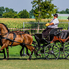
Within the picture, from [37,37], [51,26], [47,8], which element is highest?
[47,8]

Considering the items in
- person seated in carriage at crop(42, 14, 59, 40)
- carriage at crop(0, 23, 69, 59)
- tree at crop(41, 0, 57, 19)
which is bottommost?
carriage at crop(0, 23, 69, 59)

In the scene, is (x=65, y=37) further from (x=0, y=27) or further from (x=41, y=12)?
(x=41, y=12)

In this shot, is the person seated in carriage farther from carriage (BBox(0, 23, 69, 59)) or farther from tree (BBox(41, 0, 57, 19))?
tree (BBox(41, 0, 57, 19))

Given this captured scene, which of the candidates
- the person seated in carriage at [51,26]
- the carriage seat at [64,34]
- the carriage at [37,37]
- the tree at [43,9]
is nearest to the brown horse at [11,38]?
the carriage at [37,37]

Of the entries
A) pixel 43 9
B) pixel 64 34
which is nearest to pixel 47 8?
pixel 43 9

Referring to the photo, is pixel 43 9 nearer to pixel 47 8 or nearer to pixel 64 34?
pixel 47 8

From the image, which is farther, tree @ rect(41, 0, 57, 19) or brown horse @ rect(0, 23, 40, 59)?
tree @ rect(41, 0, 57, 19)

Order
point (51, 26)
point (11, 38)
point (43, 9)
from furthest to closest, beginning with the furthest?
point (43, 9) → point (51, 26) → point (11, 38)

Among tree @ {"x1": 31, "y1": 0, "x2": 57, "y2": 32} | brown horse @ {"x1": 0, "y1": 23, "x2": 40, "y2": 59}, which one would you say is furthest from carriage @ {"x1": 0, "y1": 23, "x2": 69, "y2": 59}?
tree @ {"x1": 31, "y1": 0, "x2": 57, "y2": 32}

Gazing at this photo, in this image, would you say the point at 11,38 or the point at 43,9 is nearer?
the point at 11,38

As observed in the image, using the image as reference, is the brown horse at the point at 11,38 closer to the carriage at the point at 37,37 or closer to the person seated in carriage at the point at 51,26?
the carriage at the point at 37,37

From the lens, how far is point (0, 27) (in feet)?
29.5

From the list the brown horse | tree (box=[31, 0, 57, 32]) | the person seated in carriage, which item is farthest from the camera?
tree (box=[31, 0, 57, 32])

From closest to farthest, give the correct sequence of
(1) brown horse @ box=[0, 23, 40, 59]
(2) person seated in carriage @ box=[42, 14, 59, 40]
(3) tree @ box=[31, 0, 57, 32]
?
(1) brown horse @ box=[0, 23, 40, 59] → (2) person seated in carriage @ box=[42, 14, 59, 40] → (3) tree @ box=[31, 0, 57, 32]
